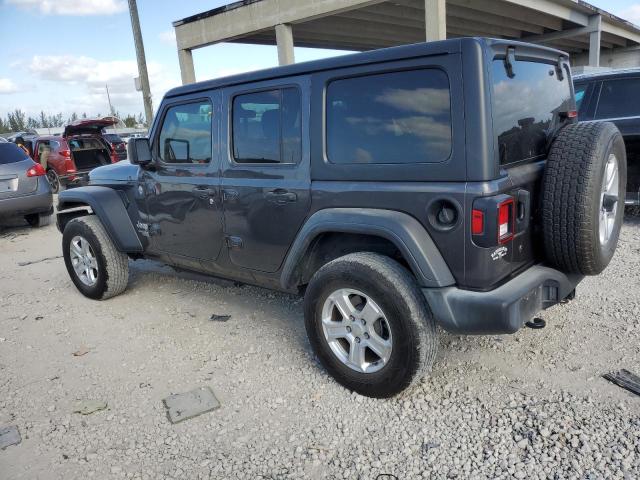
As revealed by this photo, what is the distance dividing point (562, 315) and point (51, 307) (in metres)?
4.56

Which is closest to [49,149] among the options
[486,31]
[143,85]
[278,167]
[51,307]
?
[143,85]

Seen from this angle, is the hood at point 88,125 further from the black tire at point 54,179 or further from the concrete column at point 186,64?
the concrete column at point 186,64

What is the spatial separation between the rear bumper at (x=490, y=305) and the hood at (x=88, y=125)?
1232 centimetres

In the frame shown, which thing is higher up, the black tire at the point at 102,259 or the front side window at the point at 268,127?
the front side window at the point at 268,127

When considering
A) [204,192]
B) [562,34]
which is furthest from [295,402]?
[562,34]

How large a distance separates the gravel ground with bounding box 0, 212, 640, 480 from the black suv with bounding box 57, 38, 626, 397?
35cm

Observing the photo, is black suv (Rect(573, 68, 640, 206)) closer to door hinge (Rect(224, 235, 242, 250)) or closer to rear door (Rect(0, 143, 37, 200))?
door hinge (Rect(224, 235, 242, 250))

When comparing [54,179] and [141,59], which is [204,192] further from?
[141,59]

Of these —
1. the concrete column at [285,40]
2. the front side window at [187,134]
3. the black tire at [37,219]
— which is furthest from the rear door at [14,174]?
the concrete column at [285,40]

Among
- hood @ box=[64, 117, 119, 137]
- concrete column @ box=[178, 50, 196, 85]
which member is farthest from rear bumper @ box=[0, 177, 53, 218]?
concrete column @ box=[178, 50, 196, 85]

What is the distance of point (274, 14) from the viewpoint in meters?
13.9

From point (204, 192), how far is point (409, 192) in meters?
1.72

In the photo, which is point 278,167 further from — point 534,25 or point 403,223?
point 534,25

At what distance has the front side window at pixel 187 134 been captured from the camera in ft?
12.2
